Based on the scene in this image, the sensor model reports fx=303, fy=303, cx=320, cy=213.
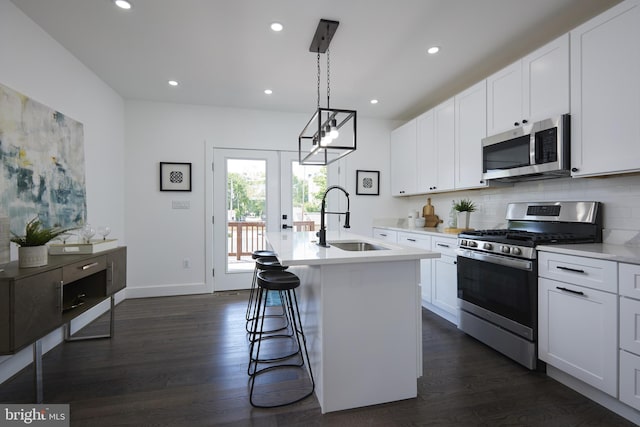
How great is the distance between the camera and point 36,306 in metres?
1.72

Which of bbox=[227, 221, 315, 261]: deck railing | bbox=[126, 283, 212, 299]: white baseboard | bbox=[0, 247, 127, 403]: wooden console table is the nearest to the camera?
bbox=[0, 247, 127, 403]: wooden console table

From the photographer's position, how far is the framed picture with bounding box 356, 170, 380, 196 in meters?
4.82

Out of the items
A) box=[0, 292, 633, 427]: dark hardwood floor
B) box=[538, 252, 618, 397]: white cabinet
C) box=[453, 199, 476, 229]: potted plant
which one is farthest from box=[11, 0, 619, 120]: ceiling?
box=[0, 292, 633, 427]: dark hardwood floor

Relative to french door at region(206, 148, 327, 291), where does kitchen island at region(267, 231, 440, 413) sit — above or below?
below

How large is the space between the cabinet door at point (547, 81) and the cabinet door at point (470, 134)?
47 cm

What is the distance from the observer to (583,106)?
6.92 feet

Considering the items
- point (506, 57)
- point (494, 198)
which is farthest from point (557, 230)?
point (506, 57)

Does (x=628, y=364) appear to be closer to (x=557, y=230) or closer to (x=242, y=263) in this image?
(x=557, y=230)

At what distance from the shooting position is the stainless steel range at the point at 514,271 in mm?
2184

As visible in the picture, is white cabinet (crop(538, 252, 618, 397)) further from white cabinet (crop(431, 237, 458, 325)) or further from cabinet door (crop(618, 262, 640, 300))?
white cabinet (crop(431, 237, 458, 325))

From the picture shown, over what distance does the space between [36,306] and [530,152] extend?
3557mm

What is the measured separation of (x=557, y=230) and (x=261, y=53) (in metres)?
3.03

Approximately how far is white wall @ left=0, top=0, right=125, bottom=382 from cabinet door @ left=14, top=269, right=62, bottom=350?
652 millimetres

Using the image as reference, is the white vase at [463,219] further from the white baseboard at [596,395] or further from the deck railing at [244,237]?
the deck railing at [244,237]
